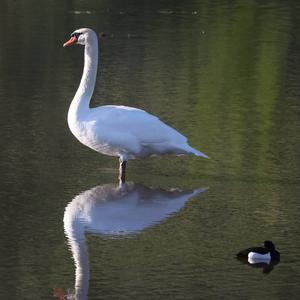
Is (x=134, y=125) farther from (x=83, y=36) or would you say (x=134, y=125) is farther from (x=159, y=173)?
(x=83, y=36)

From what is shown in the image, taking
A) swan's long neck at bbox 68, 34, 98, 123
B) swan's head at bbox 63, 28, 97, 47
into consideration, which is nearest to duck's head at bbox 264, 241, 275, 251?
swan's long neck at bbox 68, 34, 98, 123

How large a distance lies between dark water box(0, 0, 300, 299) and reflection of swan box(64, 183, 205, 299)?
0.02m

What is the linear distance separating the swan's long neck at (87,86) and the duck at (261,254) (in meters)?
3.24

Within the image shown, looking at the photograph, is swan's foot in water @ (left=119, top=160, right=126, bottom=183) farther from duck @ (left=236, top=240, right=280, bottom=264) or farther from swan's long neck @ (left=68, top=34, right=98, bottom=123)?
duck @ (left=236, top=240, right=280, bottom=264)

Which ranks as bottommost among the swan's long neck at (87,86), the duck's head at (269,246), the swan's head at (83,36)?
the duck's head at (269,246)

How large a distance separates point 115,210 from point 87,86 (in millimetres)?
1985

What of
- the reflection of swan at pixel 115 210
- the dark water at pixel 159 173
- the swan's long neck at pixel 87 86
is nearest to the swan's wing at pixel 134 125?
the swan's long neck at pixel 87 86

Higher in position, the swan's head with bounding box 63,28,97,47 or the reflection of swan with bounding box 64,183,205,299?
the swan's head with bounding box 63,28,97,47

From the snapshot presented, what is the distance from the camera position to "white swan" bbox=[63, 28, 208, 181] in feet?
35.8

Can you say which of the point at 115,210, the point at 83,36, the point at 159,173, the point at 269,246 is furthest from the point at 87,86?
the point at 269,246

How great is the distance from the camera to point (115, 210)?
9.95 meters

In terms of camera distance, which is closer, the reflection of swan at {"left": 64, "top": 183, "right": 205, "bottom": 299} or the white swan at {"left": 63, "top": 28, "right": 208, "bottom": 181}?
the reflection of swan at {"left": 64, "top": 183, "right": 205, "bottom": 299}

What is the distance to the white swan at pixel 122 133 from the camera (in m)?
10.9

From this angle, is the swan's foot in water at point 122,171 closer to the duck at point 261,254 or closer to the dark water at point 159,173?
the dark water at point 159,173
